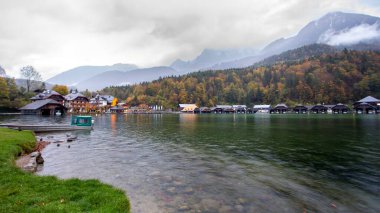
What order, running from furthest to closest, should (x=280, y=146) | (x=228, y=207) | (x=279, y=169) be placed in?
(x=280, y=146) < (x=279, y=169) < (x=228, y=207)

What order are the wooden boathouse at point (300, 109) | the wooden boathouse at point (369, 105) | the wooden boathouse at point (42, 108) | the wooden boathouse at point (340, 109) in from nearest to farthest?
the wooden boathouse at point (42, 108), the wooden boathouse at point (369, 105), the wooden boathouse at point (340, 109), the wooden boathouse at point (300, 109)

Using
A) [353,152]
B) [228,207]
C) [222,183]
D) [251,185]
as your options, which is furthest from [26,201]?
[353,152]

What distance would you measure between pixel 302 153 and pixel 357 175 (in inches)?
320

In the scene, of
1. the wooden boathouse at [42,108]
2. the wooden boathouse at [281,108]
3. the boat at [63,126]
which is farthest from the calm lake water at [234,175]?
the wooden boathouse at [281,108]

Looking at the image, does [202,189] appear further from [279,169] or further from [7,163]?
[7,163]

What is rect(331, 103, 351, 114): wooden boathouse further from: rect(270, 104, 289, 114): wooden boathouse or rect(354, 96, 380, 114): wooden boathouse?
rect(270, 104, 289, 114): wooden boathouse

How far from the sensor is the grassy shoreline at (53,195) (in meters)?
9.64

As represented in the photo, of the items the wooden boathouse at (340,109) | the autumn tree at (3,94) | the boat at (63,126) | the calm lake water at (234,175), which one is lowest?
the calm lake water at (234,175)

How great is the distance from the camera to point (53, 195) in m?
11.1

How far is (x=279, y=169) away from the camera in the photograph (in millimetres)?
19453

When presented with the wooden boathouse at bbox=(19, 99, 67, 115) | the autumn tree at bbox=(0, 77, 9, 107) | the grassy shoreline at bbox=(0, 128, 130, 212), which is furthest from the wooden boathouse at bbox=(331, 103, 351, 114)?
the autumn tree at bbox=(0, 77, 9, 107)

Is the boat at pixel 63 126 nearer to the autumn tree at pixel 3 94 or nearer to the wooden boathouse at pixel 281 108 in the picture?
the autumn tree at pixel 3 94

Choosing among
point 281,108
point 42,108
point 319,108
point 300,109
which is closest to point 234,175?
point 42,108

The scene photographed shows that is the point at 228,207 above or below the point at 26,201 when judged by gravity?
below
